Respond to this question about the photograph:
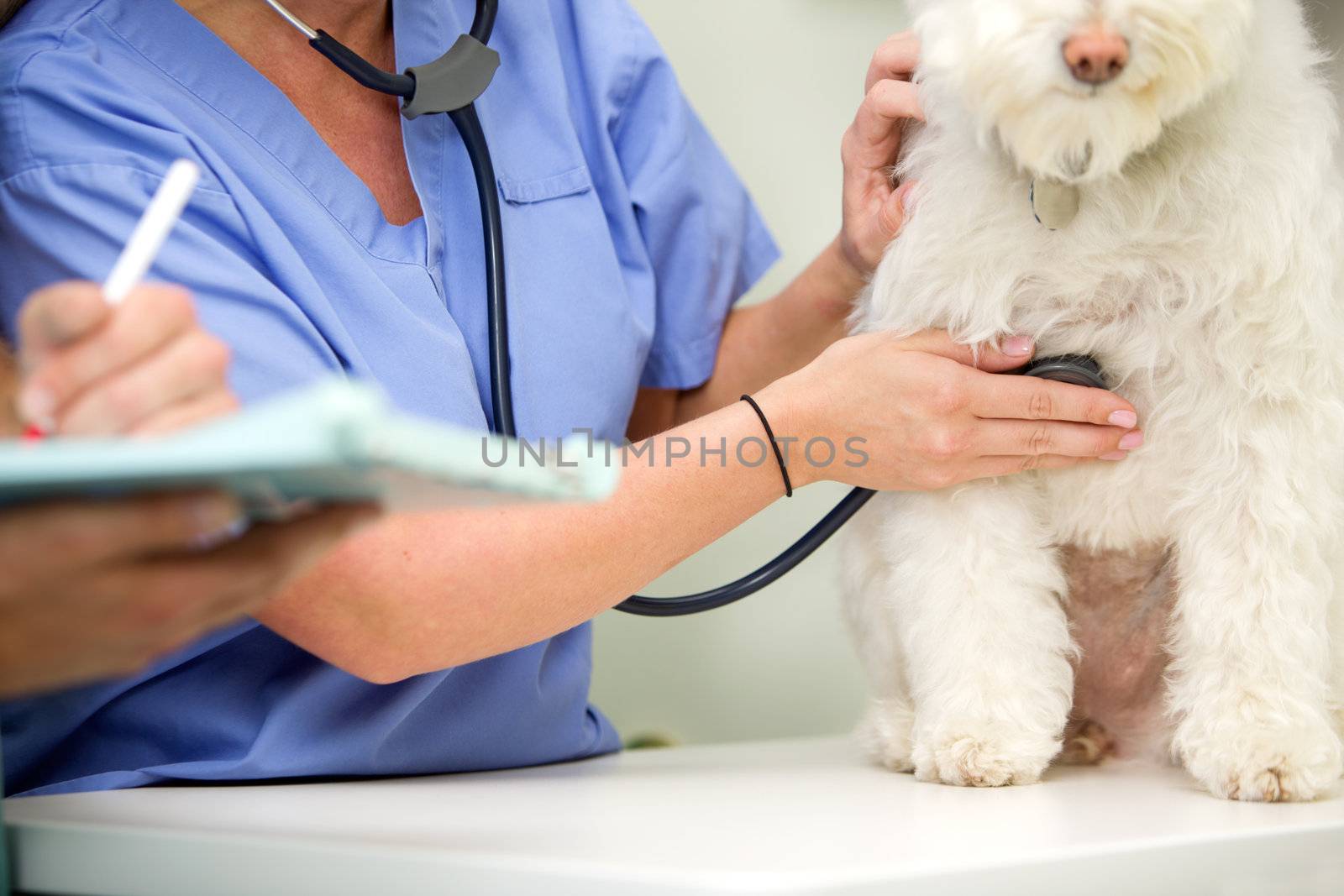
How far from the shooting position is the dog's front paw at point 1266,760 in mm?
807

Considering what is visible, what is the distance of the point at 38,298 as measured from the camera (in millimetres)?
474

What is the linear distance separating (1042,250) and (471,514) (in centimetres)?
47

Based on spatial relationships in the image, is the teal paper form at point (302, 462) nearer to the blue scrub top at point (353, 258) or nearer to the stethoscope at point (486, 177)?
the blue scrub top at point (353, 258)

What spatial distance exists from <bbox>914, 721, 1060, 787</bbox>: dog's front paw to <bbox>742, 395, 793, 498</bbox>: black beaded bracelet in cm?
23

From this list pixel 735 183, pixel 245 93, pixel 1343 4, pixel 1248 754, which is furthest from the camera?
pixel 735 183

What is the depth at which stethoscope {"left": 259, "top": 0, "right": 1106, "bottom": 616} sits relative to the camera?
3.28 feet

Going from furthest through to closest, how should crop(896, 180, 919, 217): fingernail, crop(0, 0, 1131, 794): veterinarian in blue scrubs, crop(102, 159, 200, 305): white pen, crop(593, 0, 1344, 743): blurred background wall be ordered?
crop(593, 0, 1344, 743): blurred background wall
crop(896, 180, 919, 217): fingernail
crop(0, 0, 1131, 794): veterinarian in blue scrubs
crop(102, 159, 200, 305): white pen

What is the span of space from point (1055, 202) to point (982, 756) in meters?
0.41

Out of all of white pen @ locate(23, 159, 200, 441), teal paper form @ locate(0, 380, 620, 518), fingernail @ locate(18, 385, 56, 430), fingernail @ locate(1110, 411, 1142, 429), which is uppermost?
white pen @ locate(23, 159, 200, 441)

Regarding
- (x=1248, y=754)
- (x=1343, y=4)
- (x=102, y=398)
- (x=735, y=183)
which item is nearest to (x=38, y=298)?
(x=102, y=398)

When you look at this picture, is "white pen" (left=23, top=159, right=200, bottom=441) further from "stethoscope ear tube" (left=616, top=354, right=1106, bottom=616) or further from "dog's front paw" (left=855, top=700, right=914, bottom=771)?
"dog's front paw" (left=855, top=700, right=914, bottom=771)

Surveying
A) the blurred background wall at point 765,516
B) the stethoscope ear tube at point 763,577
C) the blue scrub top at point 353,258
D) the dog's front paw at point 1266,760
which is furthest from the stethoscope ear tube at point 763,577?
the blurred background wall at point 765,516

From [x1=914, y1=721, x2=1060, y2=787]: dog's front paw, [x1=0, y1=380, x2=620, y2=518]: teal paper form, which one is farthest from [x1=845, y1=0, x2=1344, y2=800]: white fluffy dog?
[x1=0, y1=380, x2=620, y2=518]: teal paper form

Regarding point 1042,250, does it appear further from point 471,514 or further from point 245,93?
point 245,93
